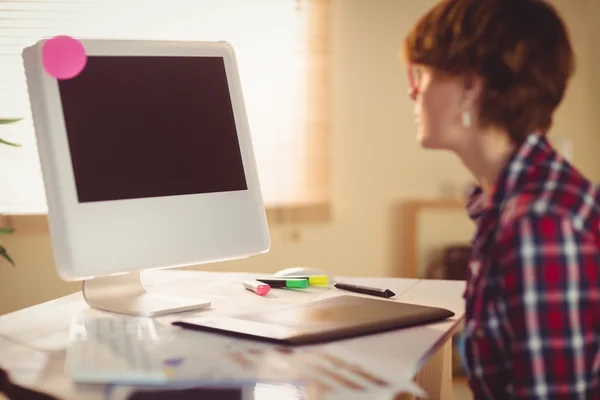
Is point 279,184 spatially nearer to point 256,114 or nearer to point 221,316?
point 256,114

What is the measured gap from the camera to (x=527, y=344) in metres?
0.75

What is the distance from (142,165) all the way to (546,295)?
70 cm

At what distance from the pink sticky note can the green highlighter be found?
0.56 m

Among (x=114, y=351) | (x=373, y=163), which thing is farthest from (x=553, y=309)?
(x=373, y=163)

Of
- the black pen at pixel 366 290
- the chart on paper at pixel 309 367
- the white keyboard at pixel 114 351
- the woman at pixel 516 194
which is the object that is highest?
the woman at pixel 516 194

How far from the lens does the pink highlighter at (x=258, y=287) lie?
136cm

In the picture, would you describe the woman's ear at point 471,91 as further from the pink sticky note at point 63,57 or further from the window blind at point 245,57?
the window blind at point 245,57

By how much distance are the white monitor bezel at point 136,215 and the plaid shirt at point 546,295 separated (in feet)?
1.89

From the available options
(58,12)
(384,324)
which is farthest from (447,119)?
(58,12)

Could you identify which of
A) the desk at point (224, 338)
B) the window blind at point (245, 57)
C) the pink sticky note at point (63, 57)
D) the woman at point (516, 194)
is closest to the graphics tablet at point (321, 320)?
the desk at point (224, 338)

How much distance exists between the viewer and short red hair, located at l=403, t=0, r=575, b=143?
36.4 inches

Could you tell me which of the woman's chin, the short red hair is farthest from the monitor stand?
the short red hair

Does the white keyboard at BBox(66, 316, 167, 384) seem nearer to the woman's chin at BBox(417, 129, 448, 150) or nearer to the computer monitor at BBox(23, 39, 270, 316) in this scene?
the computer monitor at BBox(23, 39, 270, 316)

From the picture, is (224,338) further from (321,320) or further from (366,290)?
(366,290)
